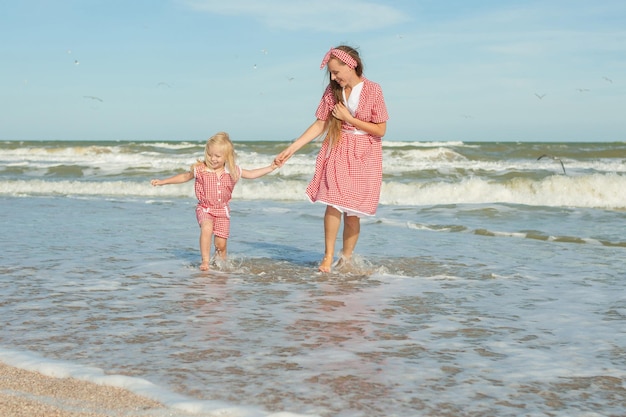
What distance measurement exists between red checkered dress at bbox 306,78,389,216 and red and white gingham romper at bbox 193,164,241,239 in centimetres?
84

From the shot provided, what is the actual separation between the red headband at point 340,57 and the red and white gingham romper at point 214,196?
116cm

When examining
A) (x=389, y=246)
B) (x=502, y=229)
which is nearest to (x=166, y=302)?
(x=389, y=246)

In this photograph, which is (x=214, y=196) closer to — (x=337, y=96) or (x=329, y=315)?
(x=337, y=96)

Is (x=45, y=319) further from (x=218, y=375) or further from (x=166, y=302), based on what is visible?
(x=218, y=375)

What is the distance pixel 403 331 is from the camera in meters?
3.95

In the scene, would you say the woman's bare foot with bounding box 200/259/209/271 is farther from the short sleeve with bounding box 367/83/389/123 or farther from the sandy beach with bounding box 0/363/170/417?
the sandy beach with bounding box 0/363/170/417

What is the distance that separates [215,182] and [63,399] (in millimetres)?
3518

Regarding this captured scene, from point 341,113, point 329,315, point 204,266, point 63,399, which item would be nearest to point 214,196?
point 204,266

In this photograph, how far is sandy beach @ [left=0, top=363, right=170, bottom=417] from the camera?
259 centimetres

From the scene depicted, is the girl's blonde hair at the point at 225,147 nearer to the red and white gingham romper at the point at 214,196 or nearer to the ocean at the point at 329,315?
the red and white gingham romper at the point at 214,196

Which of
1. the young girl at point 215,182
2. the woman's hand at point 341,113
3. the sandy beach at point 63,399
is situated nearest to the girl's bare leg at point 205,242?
the young girl at point 215,182

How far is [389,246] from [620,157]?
26219 millimetres

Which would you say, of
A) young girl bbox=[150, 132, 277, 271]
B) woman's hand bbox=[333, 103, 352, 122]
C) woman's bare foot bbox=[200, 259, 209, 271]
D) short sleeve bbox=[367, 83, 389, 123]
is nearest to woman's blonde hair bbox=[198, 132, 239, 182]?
young girl bbox=[150, 132, 277, 271]

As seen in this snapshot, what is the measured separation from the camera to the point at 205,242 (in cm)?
609
